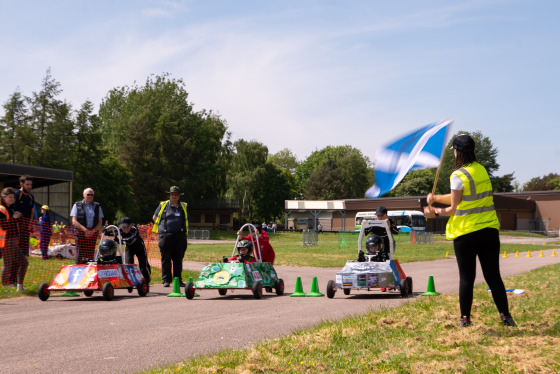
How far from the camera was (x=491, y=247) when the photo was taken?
734 centimetres

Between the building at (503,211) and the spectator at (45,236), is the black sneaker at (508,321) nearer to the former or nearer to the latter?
Answer: the spectator at (45,236)

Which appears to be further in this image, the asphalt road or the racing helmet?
the racing helmet

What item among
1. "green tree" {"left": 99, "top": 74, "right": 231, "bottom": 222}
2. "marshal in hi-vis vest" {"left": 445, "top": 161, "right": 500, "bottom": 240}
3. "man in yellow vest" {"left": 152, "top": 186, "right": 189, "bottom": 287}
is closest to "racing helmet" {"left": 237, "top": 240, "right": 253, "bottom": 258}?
"man in yellow vest" {"left": 152, "top": 186, "right": 189, "bottom": 287}

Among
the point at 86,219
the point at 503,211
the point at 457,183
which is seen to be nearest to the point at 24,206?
the point at 86,219

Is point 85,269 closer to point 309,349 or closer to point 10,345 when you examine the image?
point 10,345

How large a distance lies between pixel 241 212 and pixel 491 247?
9790cm

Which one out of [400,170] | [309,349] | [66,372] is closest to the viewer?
[66,372]

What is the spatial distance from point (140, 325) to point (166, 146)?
7438 cm

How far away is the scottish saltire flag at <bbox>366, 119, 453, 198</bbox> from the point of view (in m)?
8.12

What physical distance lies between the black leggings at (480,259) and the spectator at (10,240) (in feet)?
30.5

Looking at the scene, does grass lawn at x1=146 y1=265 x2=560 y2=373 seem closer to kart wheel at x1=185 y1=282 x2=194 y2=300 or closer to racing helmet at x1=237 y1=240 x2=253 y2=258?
kart wheel at x1=185 y1=282 x2=194 y2=300

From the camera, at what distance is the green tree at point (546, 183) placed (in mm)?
127050

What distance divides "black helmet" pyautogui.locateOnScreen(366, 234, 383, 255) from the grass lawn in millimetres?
4721

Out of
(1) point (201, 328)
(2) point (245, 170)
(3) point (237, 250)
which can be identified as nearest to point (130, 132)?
(2) point (245, 170)
